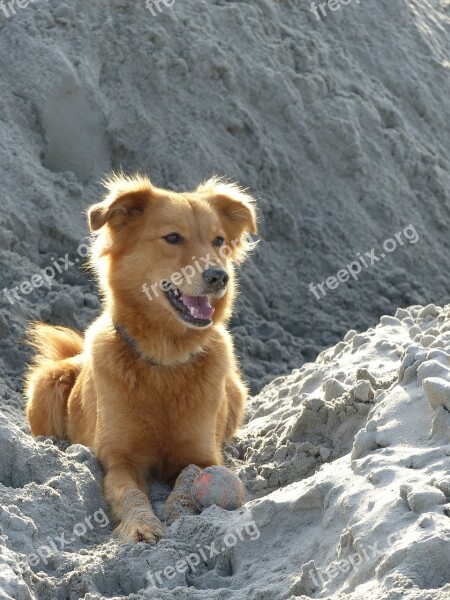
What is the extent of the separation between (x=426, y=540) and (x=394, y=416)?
113cm

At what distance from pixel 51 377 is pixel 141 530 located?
2.47 meters

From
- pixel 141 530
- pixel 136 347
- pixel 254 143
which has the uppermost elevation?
pixel 254 143

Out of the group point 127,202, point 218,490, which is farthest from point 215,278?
point 218,490

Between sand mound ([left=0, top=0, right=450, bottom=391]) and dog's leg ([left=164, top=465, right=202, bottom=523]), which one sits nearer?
dog's leg ([left=164, top=465, right=202, bottom=523])

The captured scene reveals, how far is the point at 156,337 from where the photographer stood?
6.14 meters

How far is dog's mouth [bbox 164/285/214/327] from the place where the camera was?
6.10m

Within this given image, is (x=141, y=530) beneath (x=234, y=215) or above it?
beneath

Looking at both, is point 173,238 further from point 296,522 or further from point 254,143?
point 254,143

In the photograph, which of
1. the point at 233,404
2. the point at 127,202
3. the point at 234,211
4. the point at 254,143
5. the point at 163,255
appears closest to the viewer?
the point at 163,255

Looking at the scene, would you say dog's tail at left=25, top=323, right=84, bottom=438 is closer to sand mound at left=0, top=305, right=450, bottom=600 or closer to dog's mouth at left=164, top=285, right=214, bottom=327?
sand mound at left=0, top=305, right=450, bottom=600

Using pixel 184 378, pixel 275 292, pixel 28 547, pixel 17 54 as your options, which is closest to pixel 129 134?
pixel 17 54

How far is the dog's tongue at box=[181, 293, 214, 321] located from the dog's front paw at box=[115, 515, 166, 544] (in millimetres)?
1376

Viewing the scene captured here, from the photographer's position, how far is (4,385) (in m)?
8.03

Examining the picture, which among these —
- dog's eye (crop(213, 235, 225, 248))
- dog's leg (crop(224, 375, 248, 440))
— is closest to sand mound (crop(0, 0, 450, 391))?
dog's leg (crop(224, 375, 248, 440))
